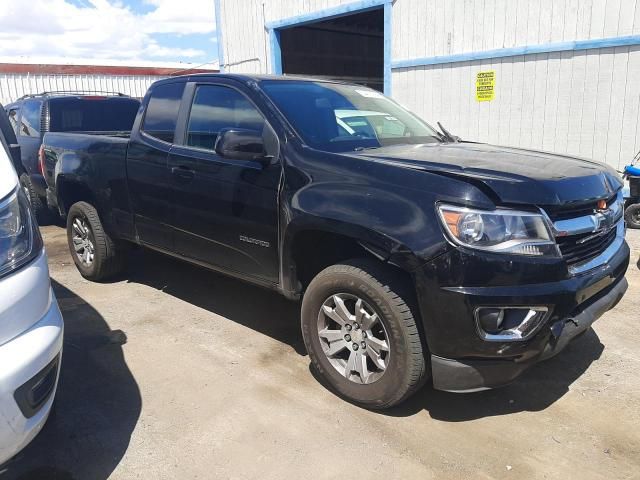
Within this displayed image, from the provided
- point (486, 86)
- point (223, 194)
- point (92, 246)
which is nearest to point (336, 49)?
point (486, 86)

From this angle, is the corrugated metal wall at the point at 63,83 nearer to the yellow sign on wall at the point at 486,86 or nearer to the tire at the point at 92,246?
the yellow sign on wall at the point at 486,86

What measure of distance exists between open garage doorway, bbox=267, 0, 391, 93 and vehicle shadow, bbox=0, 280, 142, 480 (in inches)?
360

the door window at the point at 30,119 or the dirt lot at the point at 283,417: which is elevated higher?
the door window at the point at 30,119

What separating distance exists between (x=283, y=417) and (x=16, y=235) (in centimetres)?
166

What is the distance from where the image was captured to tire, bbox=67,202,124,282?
5102 mm

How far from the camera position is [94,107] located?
8.26 meters

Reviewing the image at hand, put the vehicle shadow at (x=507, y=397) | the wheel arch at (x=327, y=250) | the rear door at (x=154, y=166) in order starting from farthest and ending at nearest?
the rear door at (x=154, y=166) < the vehicle shadow at (x=507, y=397) < the wheel arch at (x=327, y=250)

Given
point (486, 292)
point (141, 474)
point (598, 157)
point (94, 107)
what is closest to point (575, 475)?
point (486, 292)

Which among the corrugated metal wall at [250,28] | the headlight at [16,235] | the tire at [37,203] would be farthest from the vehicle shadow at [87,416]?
the corrugated metal wall at [250,28]

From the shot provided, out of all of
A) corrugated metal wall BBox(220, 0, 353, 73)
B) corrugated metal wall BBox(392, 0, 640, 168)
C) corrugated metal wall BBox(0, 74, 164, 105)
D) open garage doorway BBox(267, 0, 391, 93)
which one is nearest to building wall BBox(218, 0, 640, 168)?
corrugated metal wall BBox(392, 0, 640, 168)

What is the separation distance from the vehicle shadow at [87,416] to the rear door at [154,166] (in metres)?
0.86

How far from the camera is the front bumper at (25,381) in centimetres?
208

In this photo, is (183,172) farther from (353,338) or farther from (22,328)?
(22,328)

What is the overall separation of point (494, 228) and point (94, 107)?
7.31 meters
